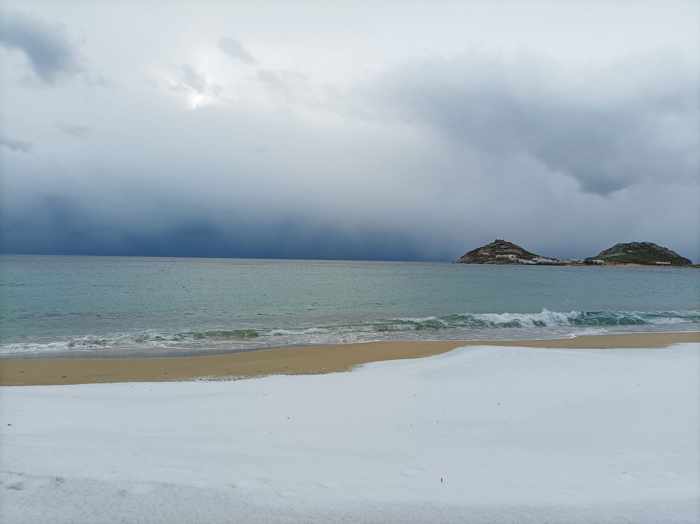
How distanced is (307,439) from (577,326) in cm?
2737

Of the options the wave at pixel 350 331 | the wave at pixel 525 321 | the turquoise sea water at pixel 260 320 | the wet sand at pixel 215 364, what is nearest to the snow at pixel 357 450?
the wet sand at pixel 215 364

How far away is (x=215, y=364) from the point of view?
608 inches

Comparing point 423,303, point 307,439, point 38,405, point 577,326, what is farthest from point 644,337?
point 38,405

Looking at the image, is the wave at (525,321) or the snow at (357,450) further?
the wave at (525,321)

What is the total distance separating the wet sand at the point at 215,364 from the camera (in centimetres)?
1323

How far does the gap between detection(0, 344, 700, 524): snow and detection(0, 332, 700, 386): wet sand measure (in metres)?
2.52

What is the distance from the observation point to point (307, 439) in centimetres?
699

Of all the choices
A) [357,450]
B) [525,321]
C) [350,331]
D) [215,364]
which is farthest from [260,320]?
[357,450]

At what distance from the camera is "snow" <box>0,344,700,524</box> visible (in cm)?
460

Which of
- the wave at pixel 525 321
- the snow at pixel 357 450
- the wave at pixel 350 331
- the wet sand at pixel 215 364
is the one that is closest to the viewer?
the snow at pixel 357 450

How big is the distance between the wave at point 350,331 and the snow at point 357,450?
31.1ft

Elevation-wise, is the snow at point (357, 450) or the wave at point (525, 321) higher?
the snow at point (357, 450)

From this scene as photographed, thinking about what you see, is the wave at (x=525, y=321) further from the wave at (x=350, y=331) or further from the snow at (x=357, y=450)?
the snow at (x=357, y=450)

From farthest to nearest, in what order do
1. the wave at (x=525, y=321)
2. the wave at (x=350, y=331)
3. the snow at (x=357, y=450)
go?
the wave at (x=525, y=321) → the wave at (x=350, y=331) → the snow at (x=357, y=450)
